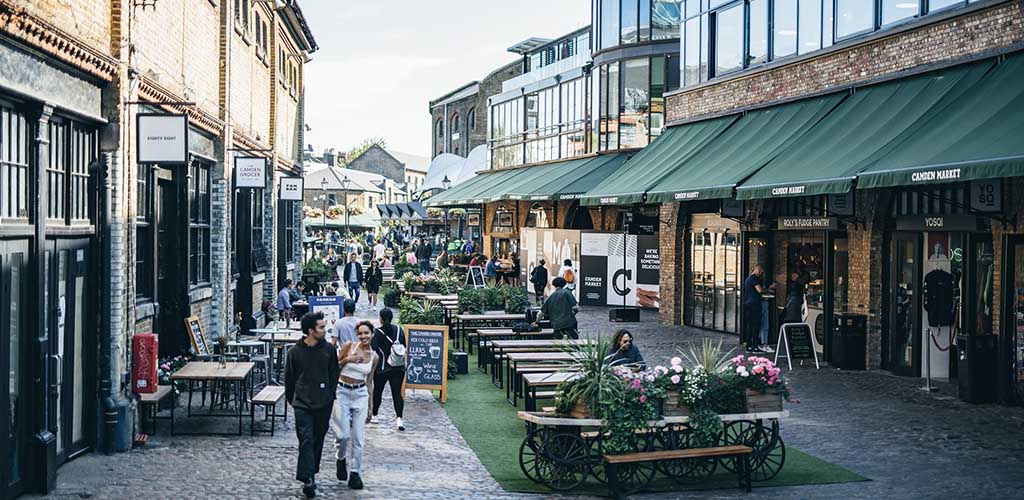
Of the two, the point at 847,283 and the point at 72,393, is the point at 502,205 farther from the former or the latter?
the point at 72,393

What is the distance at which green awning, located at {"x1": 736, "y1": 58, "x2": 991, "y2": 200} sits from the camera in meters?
15.5

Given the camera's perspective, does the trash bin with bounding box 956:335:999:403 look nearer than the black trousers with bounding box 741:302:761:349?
Yes

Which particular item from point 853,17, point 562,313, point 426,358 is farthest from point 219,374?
point 853,17

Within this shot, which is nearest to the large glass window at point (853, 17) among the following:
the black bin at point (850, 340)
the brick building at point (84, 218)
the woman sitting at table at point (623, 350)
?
the black bin at point (850, 340)

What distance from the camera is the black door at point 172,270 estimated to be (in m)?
16.2

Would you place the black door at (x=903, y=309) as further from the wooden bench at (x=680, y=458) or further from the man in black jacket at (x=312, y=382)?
the man in black jacket at (x=312, y=382)

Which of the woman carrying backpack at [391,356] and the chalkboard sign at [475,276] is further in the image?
the chalkboard sign at [475,276]

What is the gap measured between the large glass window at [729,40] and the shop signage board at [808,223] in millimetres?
4249

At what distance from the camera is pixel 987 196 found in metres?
15.0

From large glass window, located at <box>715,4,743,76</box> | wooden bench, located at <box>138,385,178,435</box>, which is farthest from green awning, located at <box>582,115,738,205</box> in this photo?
wooden bench, located at <box>138,385,178,435</box>

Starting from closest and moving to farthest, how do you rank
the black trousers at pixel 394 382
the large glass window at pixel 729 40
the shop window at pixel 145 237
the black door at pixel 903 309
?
the black trousers at pixel 394 382 < the shop window at pixel 145 237 < the black door at pixel 903 309 < the large glass window at pixel 729 40

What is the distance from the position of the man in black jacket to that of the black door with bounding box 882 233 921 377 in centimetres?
1101

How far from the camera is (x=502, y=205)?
43.8 metres

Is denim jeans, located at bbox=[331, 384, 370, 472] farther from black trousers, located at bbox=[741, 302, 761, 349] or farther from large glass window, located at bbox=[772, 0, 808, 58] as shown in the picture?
large glass window, located at bbox=[772, 0, 808, 58]
